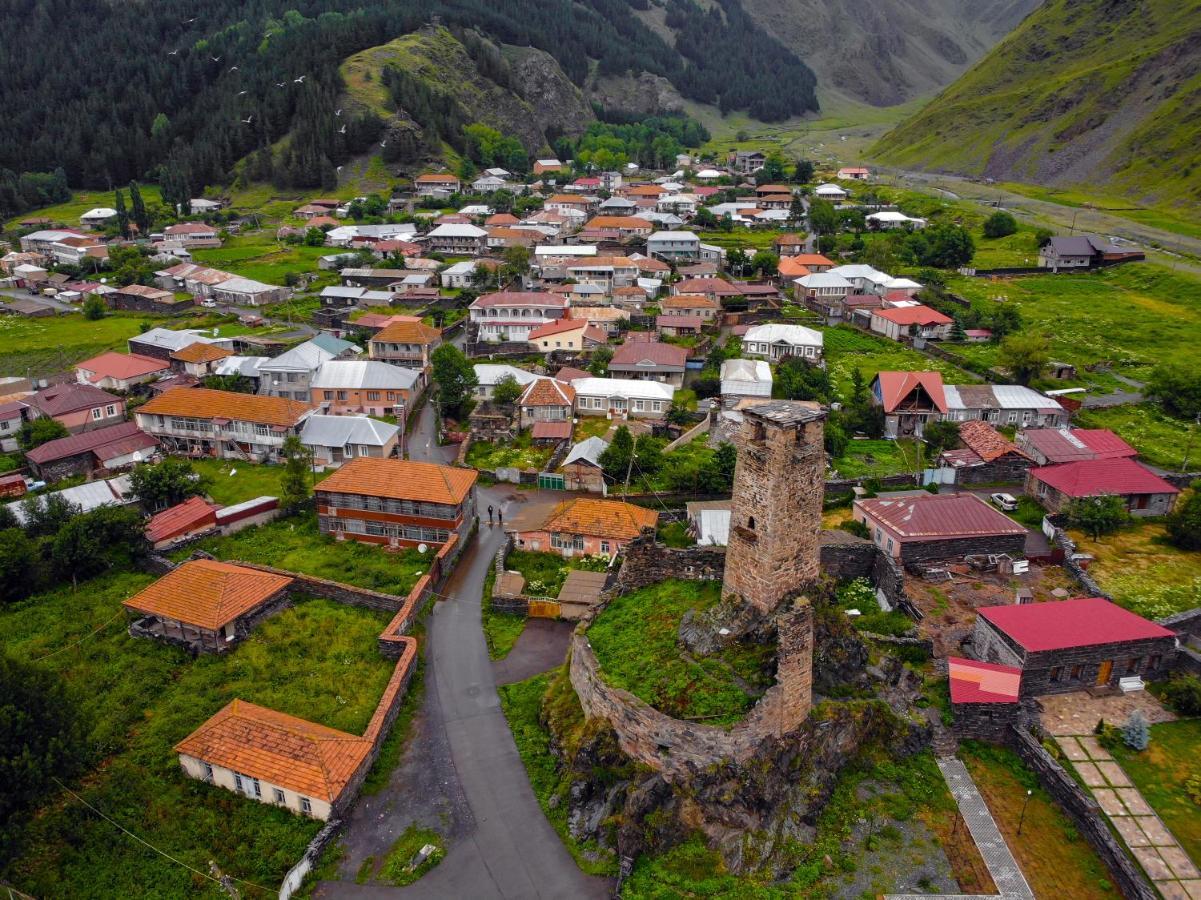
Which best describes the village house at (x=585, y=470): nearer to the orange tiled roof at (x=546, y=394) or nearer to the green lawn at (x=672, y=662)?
the orange tiled roof at (x=546, y=394)

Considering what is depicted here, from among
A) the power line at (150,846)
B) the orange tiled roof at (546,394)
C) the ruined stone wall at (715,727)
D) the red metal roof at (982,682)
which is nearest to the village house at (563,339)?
the orange tiled roof at (546,394)

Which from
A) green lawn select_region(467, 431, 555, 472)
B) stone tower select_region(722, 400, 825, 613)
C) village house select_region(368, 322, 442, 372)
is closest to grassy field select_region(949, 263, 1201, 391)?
green lawn select_region(467, 431, 555, 472)

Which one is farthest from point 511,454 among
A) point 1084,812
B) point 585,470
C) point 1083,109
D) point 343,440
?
point 1083,109

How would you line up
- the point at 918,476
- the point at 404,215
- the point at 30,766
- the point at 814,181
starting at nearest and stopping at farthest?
the point at 30,766
the point at 918,476
the point at 404,215
the point at 814,181

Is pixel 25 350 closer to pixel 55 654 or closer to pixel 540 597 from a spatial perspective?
pixel 55 654

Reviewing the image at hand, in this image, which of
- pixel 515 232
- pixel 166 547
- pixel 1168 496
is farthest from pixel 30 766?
pixel 515 232

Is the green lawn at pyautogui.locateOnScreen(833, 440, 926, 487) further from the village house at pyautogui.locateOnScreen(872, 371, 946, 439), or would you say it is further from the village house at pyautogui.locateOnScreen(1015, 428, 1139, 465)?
the village house at pyautogui.locateOnScreen(1015, 428, 1139, 465)

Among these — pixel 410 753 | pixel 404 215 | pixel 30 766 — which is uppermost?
pixel 404 215
